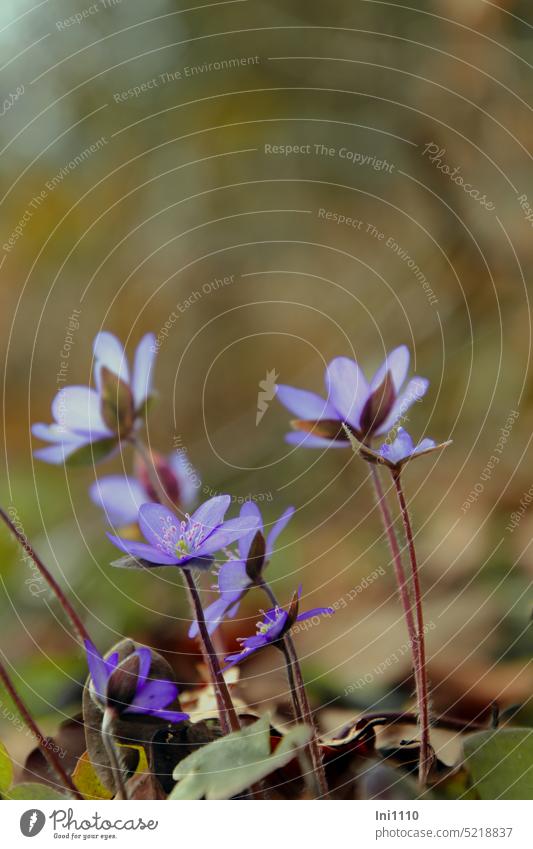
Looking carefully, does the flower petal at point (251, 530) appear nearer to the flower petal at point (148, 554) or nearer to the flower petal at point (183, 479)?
the flower petal at point (148, 554)

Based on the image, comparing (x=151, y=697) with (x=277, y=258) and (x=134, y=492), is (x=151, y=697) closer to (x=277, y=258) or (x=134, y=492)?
(x=134, y=492)

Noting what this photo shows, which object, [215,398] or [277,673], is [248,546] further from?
[215,398]

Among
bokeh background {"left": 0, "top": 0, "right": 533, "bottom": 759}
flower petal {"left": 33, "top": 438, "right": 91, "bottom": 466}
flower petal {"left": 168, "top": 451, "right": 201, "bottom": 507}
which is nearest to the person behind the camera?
flower petal {"left": 33, "top": 438, "right": 91, "bottom": 466}

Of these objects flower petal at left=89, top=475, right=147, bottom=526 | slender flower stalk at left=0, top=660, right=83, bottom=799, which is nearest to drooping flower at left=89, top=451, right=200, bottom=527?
flower petal at left=89, top=475, right=147, bottom=526

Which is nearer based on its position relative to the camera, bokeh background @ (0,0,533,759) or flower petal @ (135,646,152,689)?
flower petal @ (135,646,152,689)

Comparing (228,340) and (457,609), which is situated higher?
(228,340)

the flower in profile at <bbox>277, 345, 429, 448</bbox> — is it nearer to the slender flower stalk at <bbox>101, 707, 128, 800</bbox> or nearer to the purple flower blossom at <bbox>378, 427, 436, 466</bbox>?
the purple flower blossom at <bbox>378, 427, 436, 466</bbox>

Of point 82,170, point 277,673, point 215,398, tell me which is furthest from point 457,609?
point 82,170
